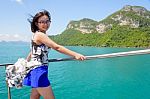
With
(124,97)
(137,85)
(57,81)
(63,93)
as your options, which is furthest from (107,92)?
(57,81)

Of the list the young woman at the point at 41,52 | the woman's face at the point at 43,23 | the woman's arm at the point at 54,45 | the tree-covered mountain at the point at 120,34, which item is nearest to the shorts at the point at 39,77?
the young woman at the point at 41,52

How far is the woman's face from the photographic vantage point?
2709 millimetres

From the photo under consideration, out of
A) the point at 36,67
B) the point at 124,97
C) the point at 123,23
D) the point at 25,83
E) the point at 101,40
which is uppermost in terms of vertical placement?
the point at 123,23

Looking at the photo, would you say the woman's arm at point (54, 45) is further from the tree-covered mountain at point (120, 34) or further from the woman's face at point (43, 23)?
the tree-covered mountain at point (120, 34)

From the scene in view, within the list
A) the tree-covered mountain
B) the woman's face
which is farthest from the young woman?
the tree-covered mountain

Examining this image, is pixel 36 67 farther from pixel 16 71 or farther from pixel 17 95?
pixel 17 95

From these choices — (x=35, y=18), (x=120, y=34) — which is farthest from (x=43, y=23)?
(x=120, y=34)

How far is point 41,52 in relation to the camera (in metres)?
2.64

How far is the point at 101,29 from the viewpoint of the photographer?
194125 millimetres

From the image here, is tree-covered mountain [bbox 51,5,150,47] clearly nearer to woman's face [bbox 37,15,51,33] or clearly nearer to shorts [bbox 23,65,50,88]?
woman's face [bbox 37,15,51,33]

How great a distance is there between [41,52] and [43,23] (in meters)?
0.31

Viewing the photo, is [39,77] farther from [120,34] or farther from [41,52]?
[120,34]

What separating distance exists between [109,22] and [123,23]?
11553 mm

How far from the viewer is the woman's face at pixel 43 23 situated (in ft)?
8.89
